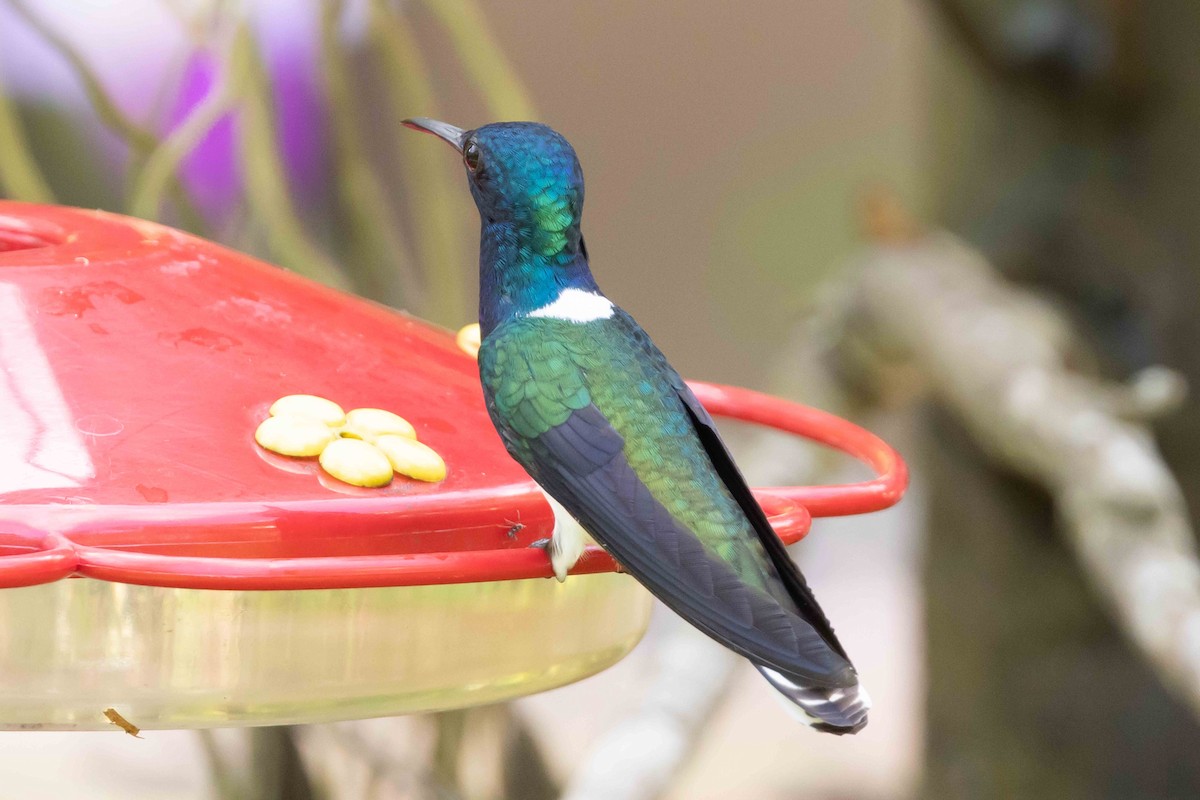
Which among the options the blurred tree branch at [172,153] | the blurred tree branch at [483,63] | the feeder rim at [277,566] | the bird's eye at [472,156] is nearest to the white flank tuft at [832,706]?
the feeder rim at [277,566]

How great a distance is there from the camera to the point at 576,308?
3.14 ft

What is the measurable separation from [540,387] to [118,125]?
1.15 meters

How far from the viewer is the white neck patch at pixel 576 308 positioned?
0.95 m

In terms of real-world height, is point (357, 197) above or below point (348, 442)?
below

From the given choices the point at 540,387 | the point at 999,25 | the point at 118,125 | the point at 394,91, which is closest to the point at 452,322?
the point at 394,91

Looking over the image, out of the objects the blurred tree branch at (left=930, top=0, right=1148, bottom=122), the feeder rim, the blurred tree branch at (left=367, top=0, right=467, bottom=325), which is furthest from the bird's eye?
the blurred tree branch at (left=930, top=0, right=1148, bottom=122)

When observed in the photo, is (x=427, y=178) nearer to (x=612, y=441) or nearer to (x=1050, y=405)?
(x=1050, y=405)

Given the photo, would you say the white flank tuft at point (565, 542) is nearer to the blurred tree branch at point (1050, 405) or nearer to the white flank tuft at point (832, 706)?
the white flank tuft at point (832, 706)

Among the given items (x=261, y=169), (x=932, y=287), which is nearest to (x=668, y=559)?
(x=261, y=169)

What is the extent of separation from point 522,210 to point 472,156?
48mm

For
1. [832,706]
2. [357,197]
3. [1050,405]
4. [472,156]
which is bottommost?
[1050,405]

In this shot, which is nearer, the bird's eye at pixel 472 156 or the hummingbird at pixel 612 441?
the hummingbird at pixel 612 441

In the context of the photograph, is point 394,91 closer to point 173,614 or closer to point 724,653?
point 724,653

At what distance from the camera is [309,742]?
1887 mm
